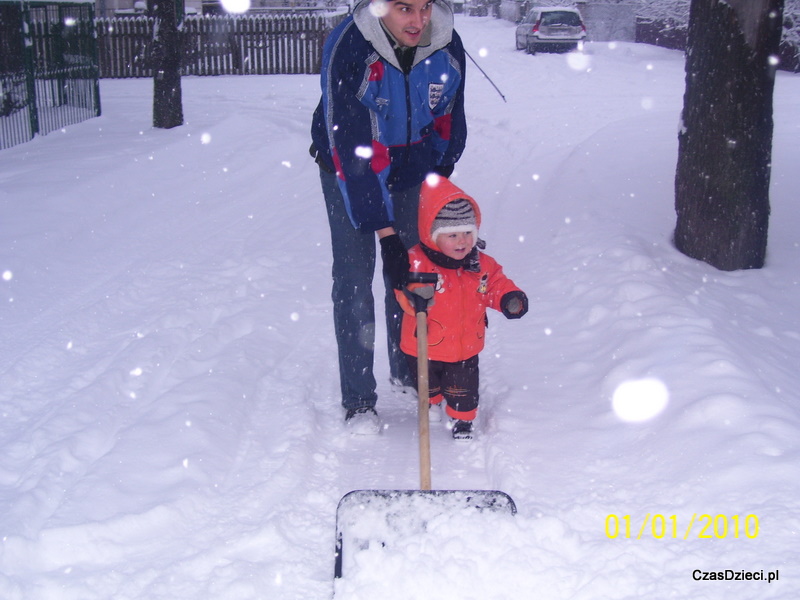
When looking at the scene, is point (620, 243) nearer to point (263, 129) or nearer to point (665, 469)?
point (665, 469)

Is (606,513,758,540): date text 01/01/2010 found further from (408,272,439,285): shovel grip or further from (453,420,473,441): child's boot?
(408,272,439,285): shovel grip

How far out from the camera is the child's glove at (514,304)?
322 centimetres

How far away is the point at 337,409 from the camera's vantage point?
146 inches

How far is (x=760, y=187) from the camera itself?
486 cm

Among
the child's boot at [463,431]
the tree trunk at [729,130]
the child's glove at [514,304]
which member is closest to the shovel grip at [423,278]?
the child's glove at [514,304]

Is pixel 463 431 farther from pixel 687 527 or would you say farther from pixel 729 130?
pixel 729 130

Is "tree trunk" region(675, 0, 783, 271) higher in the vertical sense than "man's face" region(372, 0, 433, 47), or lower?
lower

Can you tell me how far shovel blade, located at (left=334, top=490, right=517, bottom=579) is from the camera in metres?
2.60

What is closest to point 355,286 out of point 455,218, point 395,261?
point 395,261

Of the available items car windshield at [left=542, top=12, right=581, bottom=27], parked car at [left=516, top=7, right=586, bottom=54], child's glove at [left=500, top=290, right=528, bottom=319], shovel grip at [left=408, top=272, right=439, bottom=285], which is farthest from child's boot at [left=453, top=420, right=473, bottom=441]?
car windshield at [left=542, top=12, right=581, bottom=27]

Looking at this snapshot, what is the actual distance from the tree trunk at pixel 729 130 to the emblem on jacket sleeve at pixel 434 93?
2.34 metres

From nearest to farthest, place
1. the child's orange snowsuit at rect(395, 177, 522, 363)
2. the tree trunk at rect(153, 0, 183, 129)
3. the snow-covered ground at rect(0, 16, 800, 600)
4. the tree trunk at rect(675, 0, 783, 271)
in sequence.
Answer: the snow-covered ground at rect(0, 16, 800, 600), the child's orange snowsuit at rect(395, 177, 522, 363), the tree trunk at rect(675, 0, 783, 271), the tree trunk at rect(153, 0, 183, 129)

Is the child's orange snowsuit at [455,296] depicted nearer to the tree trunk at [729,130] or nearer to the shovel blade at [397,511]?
the shovel blade at [397,511]

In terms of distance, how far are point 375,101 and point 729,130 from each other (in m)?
2.66
